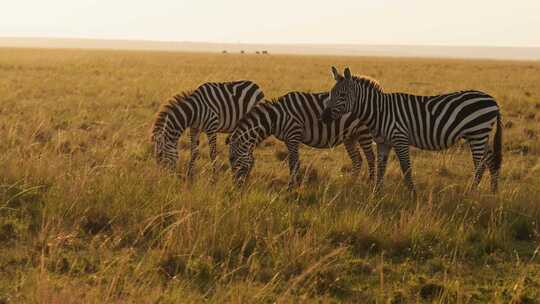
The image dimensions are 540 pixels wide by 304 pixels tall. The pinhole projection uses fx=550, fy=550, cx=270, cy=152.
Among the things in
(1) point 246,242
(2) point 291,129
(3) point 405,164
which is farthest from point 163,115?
(1) point 246,242

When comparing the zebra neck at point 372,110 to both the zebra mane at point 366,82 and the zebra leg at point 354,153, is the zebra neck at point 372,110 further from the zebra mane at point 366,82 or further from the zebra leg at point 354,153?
the zebra leg at point 354,153

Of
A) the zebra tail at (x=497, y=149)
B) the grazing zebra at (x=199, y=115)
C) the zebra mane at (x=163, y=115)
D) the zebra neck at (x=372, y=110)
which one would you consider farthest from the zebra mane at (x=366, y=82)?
the zebra mane at (x=163, y=115)

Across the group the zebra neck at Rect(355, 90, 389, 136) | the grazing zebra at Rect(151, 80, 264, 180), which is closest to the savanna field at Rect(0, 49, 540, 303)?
the zebra neck at Rect(355, 90, 389, 136)

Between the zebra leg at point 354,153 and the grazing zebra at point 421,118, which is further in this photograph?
the zebra leg at point 354,153

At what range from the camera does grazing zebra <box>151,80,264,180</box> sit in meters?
8.18

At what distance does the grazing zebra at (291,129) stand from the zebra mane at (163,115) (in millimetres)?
1138

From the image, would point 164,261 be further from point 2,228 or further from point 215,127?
point 215,127

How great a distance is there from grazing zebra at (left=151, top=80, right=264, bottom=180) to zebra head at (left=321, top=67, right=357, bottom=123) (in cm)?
181

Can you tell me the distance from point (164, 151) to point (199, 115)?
1.22m

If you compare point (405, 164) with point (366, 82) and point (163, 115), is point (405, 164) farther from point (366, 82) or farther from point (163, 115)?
point (163, 115)

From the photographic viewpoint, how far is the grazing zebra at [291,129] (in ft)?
25.5

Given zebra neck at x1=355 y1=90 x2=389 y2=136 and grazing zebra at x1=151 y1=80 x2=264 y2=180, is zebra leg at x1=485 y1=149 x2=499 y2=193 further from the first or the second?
grazing zebra at x1=151 y1=80 x2=264 y2=180

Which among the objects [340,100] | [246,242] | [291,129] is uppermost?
[340,100]

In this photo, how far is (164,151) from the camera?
8117mm
